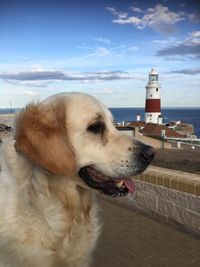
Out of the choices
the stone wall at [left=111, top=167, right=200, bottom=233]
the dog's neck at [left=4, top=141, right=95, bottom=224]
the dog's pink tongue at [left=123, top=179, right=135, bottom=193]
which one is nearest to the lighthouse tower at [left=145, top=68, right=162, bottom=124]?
the stone wall at [left=111, top=167, right=200, bottom=233]

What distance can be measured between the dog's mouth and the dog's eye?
0.90ft

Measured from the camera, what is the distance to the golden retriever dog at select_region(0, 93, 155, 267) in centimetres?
265

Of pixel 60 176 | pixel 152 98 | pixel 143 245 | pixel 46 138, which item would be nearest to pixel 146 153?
pixel 60 176

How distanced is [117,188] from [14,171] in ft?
2.68

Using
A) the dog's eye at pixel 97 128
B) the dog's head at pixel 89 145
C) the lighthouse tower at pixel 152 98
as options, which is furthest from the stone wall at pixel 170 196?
the lighthouse tower at pixel 152 98

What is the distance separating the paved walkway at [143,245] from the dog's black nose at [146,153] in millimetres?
1436

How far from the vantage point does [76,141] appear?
2.88m

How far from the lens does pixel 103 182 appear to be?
3.00m

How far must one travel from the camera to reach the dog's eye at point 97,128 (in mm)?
2951

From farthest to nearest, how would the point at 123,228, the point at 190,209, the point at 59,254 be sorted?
the point at 123,228, the point at 190,209, the point at 59,254

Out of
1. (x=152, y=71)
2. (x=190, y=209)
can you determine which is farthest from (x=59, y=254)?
(x=152, y=71)

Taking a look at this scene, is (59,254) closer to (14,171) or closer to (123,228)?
(14,171)

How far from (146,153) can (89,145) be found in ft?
1.40

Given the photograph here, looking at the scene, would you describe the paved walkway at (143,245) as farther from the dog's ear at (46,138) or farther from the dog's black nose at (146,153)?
the dog's ear at (46,138)
